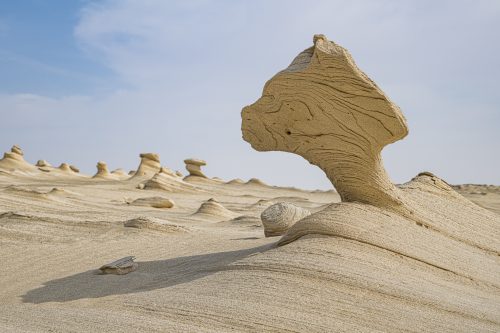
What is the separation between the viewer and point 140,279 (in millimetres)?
5383

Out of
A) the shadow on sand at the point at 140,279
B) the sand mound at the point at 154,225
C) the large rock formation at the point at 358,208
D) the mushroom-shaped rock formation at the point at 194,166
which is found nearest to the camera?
the large rock formation at the point at 358,208

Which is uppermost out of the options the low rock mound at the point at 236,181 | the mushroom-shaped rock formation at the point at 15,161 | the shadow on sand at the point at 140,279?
the mushroom-shaped rock formation at the point at 15,161

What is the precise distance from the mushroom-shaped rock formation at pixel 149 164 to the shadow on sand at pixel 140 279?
20.7m

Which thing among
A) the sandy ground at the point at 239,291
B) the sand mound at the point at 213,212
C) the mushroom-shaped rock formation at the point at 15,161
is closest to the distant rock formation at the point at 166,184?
the sand mound at the point at 213,212

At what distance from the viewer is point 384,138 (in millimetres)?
5227

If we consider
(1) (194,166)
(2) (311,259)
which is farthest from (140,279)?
(1) (194,166)

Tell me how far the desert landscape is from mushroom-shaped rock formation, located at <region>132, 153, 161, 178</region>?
61.5 feet

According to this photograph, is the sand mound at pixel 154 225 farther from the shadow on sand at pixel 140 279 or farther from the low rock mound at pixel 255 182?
the low rock mound at pixel 255 182

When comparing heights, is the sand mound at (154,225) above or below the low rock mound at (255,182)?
below

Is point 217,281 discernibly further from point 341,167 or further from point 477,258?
point 477,258

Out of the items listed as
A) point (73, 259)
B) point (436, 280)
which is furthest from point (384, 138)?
point (73, 259)

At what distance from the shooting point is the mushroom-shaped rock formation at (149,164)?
→ 26423mm

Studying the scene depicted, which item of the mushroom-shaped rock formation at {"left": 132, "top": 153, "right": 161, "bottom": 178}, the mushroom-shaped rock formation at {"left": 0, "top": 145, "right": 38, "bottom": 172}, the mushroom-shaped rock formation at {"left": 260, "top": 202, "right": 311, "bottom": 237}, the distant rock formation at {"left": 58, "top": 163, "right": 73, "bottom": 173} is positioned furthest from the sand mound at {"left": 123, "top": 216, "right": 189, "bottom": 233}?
the distant rock formation at {"left": 58, "top": 163, "right": 73, "bottom": 173}

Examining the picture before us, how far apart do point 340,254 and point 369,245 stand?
37 cm
